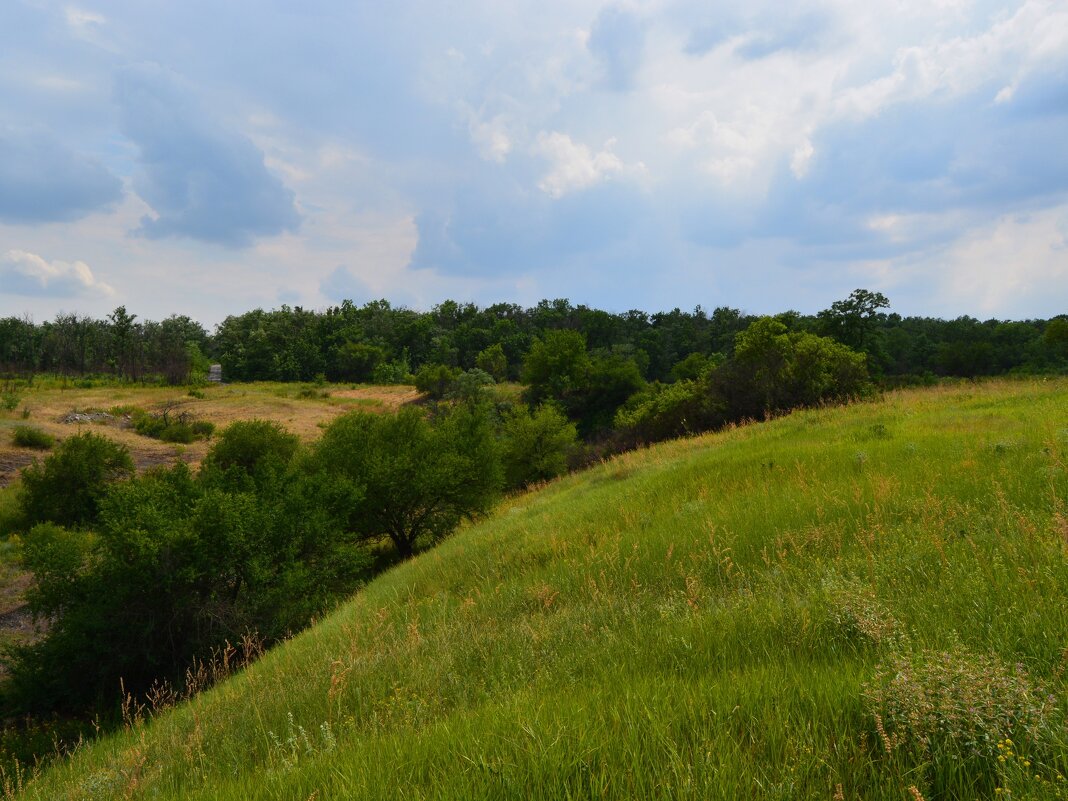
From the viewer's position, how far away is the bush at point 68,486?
91.5ft

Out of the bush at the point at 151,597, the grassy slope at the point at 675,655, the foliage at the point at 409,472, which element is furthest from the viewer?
the foliage at the point at 409,472

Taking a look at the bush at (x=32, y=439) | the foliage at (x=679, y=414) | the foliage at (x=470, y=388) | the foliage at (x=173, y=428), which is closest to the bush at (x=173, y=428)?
the foliage at (x=173, y=428)

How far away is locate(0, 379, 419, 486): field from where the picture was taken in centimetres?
4190

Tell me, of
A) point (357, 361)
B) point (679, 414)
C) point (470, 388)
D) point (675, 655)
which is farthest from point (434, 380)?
point (675, 655)

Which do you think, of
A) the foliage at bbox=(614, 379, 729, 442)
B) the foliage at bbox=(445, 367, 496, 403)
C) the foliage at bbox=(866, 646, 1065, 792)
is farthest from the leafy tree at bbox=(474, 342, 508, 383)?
the foliage at bbox=(866, 646, 1065, 792)

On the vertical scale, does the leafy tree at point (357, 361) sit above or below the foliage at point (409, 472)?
above

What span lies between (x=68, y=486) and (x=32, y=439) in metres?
16.5

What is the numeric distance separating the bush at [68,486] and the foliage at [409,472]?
43.3 feet

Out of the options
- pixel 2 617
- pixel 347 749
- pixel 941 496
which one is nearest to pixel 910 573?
pixel 941 496

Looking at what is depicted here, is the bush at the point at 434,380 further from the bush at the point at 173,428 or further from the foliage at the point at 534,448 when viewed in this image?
the foliage at the point at 534,448

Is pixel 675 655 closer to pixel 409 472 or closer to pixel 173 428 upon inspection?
pixel 409 472

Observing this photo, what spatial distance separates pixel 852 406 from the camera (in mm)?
17078

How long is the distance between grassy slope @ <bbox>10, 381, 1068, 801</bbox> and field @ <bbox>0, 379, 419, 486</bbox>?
40.7m

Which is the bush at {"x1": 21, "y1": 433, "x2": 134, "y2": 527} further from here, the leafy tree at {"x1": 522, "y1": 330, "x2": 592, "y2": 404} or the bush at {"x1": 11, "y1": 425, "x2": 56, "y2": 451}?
the leafy tree at {"x1": 522, "y1": 330, "x2": 592, "y2": 404}
